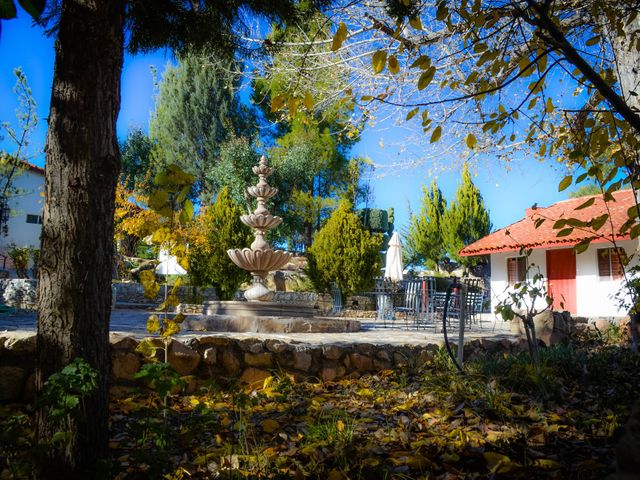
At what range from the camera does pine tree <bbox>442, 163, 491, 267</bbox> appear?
83.9ft

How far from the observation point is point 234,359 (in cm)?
408

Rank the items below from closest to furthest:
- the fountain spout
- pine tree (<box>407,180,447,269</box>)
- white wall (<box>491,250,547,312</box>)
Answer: the fountain spout, white wall (<box>491,250,547,312</box>), pine tree (<box>407,180,447,269</box>)

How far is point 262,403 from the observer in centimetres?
347

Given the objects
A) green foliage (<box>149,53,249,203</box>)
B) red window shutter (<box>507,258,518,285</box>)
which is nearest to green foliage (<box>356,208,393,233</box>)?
green foliage (<box>149,53,249,203</box>)

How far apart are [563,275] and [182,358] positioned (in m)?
13.8

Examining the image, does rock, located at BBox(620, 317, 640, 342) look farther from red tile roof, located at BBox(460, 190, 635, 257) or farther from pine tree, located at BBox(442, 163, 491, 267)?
pine tree, located at BBox(442, 163, 491, 267)

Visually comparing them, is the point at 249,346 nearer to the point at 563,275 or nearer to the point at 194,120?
the point at 563,275

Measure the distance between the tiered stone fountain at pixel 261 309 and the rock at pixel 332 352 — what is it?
2.06 metres

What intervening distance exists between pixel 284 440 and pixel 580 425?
167cm

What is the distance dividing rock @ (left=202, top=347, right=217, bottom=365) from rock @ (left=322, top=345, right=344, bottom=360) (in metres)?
0.99

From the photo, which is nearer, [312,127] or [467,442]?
[467,442]

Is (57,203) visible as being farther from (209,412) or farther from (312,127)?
(312,127)

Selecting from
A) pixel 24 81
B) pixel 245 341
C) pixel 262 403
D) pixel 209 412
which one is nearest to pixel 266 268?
pixel 245 341

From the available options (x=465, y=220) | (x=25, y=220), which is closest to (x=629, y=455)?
(x=465, y=220)
